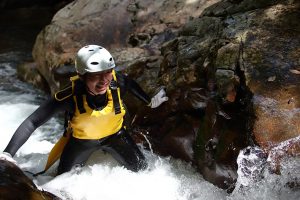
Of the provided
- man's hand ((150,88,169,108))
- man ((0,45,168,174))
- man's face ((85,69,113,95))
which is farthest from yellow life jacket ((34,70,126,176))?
man's hand ((150,88,169,108))

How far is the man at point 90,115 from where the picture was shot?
379 cm

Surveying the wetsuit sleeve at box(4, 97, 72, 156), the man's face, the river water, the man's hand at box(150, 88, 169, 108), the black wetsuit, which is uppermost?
the man's face

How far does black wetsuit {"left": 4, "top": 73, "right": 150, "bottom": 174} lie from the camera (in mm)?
3859

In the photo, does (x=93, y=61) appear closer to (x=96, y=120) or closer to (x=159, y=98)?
(x=96, y=120)

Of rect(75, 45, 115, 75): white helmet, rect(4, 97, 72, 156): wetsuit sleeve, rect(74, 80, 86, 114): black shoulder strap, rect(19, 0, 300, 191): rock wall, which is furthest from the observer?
rect(19, 0, 300, 191): rock wall

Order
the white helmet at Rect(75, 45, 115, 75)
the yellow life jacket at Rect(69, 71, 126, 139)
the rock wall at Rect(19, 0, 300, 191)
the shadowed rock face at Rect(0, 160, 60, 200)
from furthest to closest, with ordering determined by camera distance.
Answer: the rock wall at Rect(19, 0, 300, 191) < the yellow life jacket at Rect(69, 71, 126, 139) < the white helmet at Rect(75, 45, 115, 75) < the shadowed rock face at Rect(0, 160, 60, 200)

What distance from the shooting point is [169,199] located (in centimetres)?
470

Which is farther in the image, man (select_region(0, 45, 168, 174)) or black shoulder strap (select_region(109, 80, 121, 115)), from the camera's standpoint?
black shoulder strap (select_region(109, 80, 121, 115))

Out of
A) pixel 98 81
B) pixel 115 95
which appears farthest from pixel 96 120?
pixel 98 81

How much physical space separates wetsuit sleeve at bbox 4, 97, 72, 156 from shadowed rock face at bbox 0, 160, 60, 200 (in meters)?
0.27

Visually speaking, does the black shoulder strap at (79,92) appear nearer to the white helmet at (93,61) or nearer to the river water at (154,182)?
the white helmet at (93,61)

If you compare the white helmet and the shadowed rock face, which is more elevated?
the white helmet

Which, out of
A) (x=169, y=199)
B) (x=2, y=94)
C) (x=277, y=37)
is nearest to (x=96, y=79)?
(x=169, y=199)

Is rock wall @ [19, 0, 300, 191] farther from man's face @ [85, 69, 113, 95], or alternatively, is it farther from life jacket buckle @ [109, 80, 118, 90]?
man's face @ [85, 69, 113, 95]
